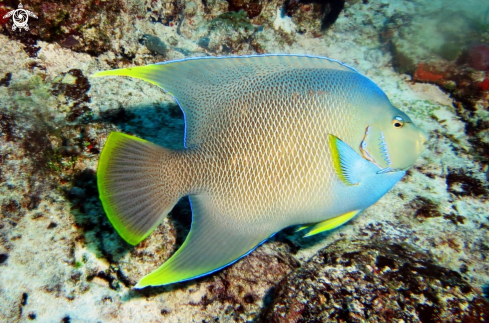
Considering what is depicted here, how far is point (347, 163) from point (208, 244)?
925 millimetres

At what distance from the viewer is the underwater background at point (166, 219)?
1708mm

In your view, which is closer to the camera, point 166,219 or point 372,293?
point 372,293

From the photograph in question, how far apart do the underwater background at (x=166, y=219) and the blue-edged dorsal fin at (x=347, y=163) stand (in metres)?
0.65

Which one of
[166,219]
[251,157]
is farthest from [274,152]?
[166,219]

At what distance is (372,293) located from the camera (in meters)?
1.56

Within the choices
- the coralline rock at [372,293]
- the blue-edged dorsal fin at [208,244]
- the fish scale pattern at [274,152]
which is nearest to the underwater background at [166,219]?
the coralline rock at [372,293]

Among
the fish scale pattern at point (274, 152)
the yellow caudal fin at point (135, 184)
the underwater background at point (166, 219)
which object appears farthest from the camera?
the underwater background at point (166, 219)

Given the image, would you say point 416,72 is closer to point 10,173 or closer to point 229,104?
point 229,104

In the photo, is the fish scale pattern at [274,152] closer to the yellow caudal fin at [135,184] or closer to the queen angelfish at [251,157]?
the queen angelfish at [251,157]

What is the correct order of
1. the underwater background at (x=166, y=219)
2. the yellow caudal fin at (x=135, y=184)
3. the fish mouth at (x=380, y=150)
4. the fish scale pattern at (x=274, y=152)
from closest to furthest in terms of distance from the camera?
the yellow caudal fin at (x=135, y=184) → the fish scale pattern at (x=274, y=152) → the fish mouth at (x=380, y=150) → the underwater background at (x=166, y=219)

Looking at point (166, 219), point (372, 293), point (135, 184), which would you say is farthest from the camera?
point (166, 219)

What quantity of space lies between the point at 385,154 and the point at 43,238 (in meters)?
2.48

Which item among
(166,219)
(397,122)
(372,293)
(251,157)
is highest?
(397,122)

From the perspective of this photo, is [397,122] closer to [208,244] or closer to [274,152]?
[274,152]
